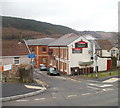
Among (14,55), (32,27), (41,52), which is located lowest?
(14,55)

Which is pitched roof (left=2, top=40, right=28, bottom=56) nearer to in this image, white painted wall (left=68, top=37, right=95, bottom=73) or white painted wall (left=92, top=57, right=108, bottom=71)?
white painted wall (left=68, top=37, right=95, bottom=73)

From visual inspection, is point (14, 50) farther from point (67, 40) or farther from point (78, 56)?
point (78, 56)

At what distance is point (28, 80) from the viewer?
764 inches

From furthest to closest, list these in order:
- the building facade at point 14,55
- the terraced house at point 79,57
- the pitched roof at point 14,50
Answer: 1. the terraced house at point 79,57
2. the pitched roof at point 14,50
3. the building facade at point 14,55

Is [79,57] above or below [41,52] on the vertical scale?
below

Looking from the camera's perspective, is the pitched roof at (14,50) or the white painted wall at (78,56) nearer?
the pitched roof at (14,50)

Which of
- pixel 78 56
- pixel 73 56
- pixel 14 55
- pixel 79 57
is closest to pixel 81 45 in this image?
pixel 78 56

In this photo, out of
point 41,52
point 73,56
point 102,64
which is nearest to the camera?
point 73,56

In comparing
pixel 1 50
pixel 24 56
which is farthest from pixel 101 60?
pixel 1 50

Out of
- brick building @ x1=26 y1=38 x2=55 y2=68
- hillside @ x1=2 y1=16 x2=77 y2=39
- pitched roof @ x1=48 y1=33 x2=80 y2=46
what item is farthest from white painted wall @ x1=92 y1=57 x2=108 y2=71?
hillside @ x1=2 y1=16 x2=77 y2=39

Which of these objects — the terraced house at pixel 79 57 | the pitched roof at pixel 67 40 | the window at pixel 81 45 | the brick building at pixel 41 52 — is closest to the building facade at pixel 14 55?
the terraced house at pixel 79 57

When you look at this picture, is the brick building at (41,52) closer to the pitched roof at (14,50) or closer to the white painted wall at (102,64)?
the pitched roof at (14,50)

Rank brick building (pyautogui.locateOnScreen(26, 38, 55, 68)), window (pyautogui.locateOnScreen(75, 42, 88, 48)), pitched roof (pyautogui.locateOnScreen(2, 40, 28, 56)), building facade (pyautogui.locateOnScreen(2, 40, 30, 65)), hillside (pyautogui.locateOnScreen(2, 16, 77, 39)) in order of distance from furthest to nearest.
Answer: hillside (pyautogui.locateOnScreen(2, 16, 77, 39)) → brick building (pyautogui.locateOnScreen(26, 38, 55, 68)) → window (pyautogui.locateOnScreen(75, 42, 88, 48)) → pitched roof (pyautogui.locateOnScreen(2, 40, 28, 56)) → building facade (pyautogui.locateOnScreen(2, 40, 30, 65))

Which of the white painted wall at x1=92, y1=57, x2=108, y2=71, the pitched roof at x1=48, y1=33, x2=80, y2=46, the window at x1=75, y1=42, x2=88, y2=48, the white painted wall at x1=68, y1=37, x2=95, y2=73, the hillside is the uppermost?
the hillside
